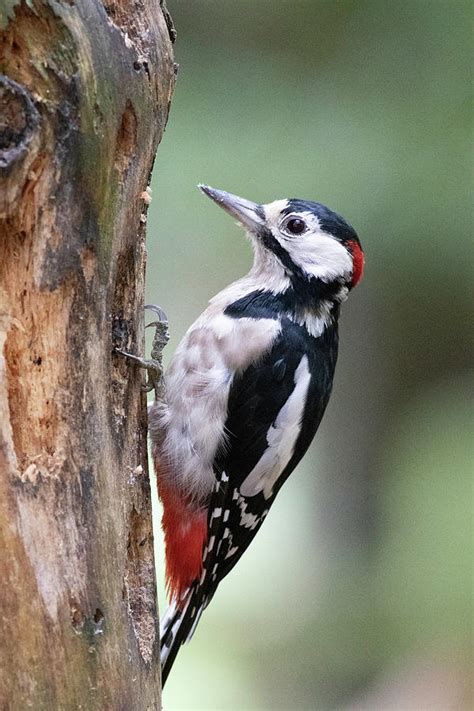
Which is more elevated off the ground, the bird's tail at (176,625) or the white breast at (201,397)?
the white breast at (201,397)

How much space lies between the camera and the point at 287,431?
9.09 ft

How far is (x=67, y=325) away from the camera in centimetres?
177

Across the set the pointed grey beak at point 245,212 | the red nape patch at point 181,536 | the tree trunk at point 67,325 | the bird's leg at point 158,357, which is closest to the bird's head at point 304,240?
the pointed grey beak at point 245,212

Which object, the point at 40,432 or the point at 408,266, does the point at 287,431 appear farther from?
the point at 408,266

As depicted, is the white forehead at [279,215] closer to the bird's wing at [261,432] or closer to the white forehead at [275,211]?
the white forehead at [275,211]

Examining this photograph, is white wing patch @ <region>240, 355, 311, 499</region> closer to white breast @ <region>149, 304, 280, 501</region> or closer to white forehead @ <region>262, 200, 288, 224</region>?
white breast @ <region>149, 304, 280, 501</region>

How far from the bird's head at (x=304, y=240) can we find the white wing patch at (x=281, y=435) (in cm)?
30

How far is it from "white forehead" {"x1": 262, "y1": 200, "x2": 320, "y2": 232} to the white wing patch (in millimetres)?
436

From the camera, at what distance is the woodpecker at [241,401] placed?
8.84ft

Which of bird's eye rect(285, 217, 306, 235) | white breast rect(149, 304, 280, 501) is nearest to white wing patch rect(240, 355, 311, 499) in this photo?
white breast rect(149, 304, 280, 501)

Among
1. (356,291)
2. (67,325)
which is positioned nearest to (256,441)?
(67,325)

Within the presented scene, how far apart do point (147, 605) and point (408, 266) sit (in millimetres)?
4254

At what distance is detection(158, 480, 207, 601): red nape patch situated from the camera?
9.07 ft

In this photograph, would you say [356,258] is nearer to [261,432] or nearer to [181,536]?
[261,432]
